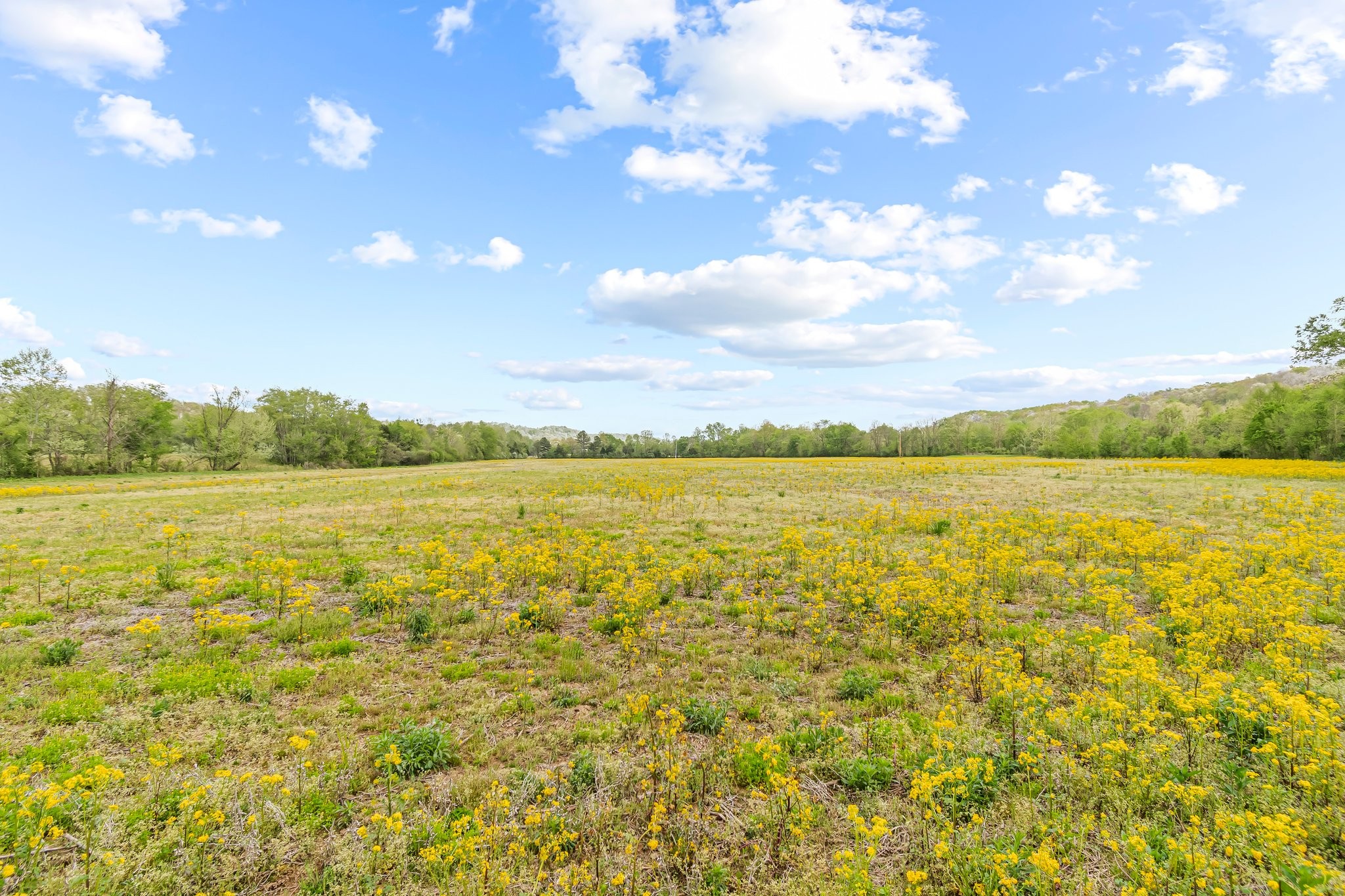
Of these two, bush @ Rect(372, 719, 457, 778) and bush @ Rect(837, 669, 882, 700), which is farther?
bush @ Rect(837, 669, 882, 700)

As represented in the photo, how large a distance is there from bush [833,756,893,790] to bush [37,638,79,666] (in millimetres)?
11160

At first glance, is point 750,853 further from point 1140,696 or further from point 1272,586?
point 1272,586

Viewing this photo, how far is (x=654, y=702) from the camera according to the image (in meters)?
6.57

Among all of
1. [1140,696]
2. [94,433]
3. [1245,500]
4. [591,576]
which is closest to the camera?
[1140,696]

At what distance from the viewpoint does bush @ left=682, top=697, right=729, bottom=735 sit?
6047 mm

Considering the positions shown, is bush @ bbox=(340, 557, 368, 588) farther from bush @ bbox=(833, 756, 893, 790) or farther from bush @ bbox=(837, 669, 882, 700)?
bush @ bbox=(833, 756, 893, 790)

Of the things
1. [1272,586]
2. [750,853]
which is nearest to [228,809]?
[750,853]

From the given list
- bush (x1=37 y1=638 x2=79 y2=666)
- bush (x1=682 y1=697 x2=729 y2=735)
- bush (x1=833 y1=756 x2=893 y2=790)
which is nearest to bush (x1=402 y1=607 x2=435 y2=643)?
bush (x1=37 y1=638 x2=79 y2=666)

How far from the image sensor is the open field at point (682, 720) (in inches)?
158

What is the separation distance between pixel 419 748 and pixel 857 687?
5472 millimetres

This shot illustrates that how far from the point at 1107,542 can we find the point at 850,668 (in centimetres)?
957

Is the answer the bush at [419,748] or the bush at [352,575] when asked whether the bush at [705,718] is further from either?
the bush at [352,575]

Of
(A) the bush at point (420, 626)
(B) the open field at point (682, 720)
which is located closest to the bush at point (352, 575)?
(B) the open field at point (682, 720)

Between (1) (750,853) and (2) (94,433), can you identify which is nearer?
(1) (750,853)
